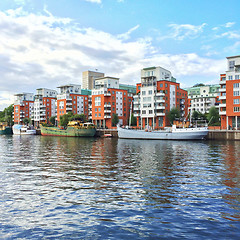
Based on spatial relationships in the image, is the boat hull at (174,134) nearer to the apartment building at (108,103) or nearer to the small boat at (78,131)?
the small boat at (78,131)

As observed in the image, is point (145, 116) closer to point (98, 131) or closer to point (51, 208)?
point (98, 131)

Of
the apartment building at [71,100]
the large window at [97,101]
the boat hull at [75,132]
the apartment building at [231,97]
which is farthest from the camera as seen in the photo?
the apartment building at [71,100]

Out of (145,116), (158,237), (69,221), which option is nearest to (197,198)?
(158,237)

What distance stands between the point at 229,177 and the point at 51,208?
15158 mm

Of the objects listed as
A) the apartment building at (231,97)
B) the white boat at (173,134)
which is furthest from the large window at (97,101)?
the apartment building at (231,97)

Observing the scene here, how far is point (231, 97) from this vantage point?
277 feet

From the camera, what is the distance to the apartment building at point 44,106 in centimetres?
18338

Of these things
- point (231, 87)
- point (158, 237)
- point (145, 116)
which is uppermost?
point (231, 87)

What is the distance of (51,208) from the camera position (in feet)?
48.9

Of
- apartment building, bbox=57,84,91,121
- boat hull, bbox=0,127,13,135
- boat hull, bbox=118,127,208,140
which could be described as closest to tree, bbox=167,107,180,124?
boat hull, bbox=118,127,208,140

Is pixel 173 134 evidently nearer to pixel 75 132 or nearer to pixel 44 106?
pixel 75 132

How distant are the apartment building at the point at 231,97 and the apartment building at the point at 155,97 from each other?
81.2ft

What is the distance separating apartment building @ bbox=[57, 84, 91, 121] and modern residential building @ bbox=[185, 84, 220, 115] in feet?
221

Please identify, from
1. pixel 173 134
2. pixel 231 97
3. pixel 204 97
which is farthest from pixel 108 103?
pixel 204 97
